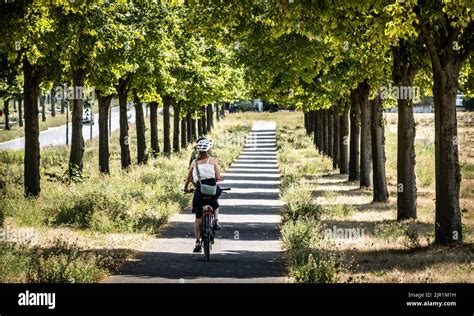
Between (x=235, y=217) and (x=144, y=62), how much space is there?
9802 mm

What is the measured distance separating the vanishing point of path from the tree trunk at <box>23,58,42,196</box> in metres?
5.28

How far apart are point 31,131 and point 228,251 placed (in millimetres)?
11742

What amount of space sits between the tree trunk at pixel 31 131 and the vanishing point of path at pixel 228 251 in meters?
5.28

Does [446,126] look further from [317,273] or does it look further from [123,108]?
[123,108]

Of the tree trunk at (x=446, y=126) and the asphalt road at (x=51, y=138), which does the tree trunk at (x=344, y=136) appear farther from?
the asphalt road at (x=51, y=138)

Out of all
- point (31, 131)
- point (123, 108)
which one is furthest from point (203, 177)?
point (123, 108)

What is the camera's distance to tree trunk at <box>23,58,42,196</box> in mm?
26266

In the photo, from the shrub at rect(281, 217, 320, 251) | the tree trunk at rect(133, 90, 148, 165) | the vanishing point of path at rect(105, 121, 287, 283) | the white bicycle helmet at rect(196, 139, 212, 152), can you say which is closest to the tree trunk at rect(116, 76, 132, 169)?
the tree trunk at rect(133, 90, 148, 165)

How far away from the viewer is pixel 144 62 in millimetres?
31484

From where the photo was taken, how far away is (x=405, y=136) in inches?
849

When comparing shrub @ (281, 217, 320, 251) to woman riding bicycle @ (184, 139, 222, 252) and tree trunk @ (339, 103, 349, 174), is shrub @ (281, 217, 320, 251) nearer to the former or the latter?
woman riding bicycle @ (184, 139, 222, 252)

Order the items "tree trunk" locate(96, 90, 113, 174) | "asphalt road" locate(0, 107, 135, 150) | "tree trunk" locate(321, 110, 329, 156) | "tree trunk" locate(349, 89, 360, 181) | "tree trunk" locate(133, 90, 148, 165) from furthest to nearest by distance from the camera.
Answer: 1. "asphalt road" locate(0, 107, 135, 150)
2. "tree trunk" locate(321, 110, 329, 156)
3. "tree trunk" locate(133, 90, 148, 165)
4. "tree trunk" locate(96, 90, 113, 174)
5. "tree trunk" locate(349, 89, 360, 181)

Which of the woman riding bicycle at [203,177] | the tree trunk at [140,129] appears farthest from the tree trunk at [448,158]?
the tree trunk at [140,129]

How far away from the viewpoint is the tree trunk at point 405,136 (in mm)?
21172
